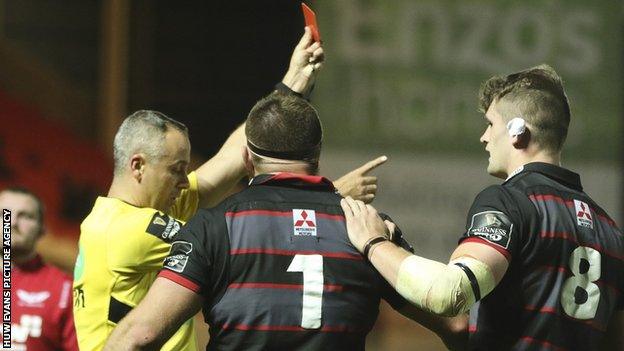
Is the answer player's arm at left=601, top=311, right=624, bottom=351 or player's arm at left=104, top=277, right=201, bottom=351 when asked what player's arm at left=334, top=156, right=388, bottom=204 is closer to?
player's arm at left=104, top=277, right=201, bottom=351

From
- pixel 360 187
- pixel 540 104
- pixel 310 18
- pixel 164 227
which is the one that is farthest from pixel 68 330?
pixel 540 104

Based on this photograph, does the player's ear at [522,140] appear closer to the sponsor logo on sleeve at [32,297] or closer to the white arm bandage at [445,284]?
the white arm bandage at [445,284]

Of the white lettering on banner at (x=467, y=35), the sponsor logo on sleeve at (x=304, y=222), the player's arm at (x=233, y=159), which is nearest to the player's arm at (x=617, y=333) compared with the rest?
the white lettering on banner at (x=467, y=35)

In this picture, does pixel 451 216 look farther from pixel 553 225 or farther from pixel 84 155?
pixel 553 225

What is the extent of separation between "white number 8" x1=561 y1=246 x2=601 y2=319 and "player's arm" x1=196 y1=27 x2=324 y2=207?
1311mm

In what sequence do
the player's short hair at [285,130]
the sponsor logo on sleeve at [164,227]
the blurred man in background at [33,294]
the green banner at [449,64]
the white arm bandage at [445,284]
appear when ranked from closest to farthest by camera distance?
the white arm bandage at [445,284]
the player's short hair at [285,130]
the sponsor logo on sleeve at [164,227]
the blurred man in background at [33,294]
the green banner at [449,64]

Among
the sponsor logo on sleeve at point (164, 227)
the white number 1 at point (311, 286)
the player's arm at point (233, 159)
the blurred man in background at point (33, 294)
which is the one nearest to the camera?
the white number 1 at point (311, 286)

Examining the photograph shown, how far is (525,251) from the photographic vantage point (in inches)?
132

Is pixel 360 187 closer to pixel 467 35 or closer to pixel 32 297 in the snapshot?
pixel 32 297

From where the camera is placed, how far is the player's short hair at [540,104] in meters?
3.52

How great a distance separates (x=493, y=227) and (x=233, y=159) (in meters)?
1.48

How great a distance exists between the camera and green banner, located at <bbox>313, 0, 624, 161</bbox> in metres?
9.35

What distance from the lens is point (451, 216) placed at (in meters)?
9.38

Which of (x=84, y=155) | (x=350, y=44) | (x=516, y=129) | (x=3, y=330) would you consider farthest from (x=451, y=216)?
(x=516, y=129)
